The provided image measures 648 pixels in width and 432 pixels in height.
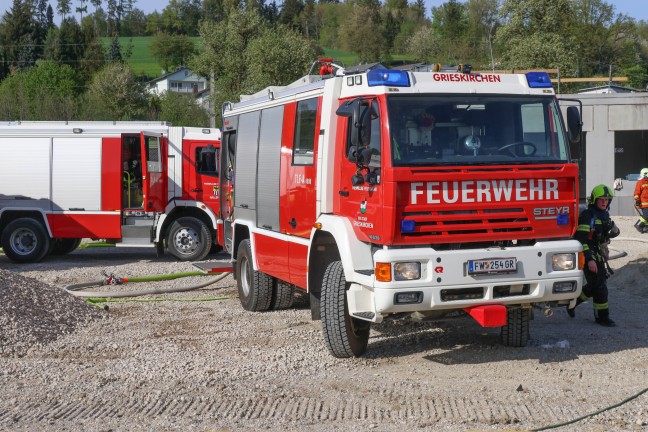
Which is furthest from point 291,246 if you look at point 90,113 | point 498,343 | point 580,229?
point 90,113

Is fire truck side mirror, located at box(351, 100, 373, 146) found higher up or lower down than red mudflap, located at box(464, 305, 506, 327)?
higher up

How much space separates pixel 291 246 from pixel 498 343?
254 centimetres

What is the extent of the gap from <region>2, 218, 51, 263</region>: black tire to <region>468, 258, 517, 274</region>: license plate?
12992 millimetres

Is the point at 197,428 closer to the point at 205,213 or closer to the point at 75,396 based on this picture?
the point at 75,396

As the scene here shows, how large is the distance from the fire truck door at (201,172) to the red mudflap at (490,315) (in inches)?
442

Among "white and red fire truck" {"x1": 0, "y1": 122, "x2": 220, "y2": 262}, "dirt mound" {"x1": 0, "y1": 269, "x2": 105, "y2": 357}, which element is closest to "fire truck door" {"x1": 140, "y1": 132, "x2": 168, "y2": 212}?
"white and red fire truck" {"x1": 0, "y1": 122, "x2": 220, "y2": 262}

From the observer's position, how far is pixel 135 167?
1891 cm

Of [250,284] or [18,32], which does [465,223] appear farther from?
[18,32]

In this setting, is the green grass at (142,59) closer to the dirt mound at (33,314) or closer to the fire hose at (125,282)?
the fire hose at (125,282)

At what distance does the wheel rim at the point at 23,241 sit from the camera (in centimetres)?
1858

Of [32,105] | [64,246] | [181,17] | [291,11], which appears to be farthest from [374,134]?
[181,17]

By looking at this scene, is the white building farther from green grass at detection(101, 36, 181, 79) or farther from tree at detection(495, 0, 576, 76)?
tree at detection(495, 0, 576, 76)

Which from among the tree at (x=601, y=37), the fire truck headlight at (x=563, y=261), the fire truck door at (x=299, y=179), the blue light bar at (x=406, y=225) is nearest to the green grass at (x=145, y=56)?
the tree at (x=601, y=37)

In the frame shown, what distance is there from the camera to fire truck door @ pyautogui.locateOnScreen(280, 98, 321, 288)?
921 cm
